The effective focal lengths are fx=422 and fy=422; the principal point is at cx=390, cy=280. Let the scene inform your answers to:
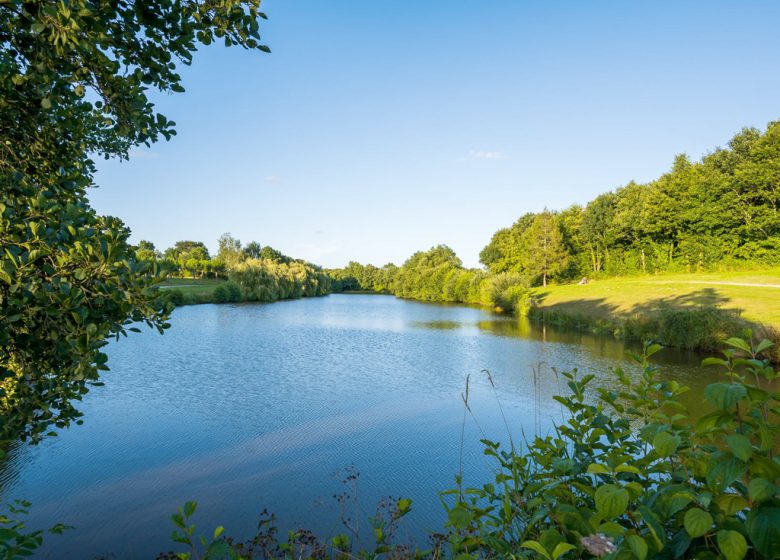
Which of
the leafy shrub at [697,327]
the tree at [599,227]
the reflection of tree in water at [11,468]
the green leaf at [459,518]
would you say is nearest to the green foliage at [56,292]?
the green leaf at [459,518]

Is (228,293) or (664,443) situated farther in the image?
(228,293)

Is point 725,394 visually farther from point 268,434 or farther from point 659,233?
point 659,233

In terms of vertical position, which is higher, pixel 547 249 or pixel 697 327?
pixel 547 249

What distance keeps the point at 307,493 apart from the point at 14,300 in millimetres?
6325

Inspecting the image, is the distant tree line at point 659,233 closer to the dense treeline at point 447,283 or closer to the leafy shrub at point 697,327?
the dense treeline at point 447,283

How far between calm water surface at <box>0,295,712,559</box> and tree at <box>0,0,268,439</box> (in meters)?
3.36

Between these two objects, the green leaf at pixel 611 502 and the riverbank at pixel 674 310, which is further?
the riverbank at pixel 674 310

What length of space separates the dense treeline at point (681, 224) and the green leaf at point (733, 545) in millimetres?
42541

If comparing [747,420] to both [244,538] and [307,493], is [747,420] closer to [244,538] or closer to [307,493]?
→ [244,538]

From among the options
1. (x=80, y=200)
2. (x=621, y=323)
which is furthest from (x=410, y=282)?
(x=80, y=200)

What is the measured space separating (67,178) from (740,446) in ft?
11.8

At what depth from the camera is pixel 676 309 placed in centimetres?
2142

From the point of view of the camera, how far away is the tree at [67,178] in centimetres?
214

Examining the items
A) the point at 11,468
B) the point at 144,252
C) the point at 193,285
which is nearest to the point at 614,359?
the point at 144,252
